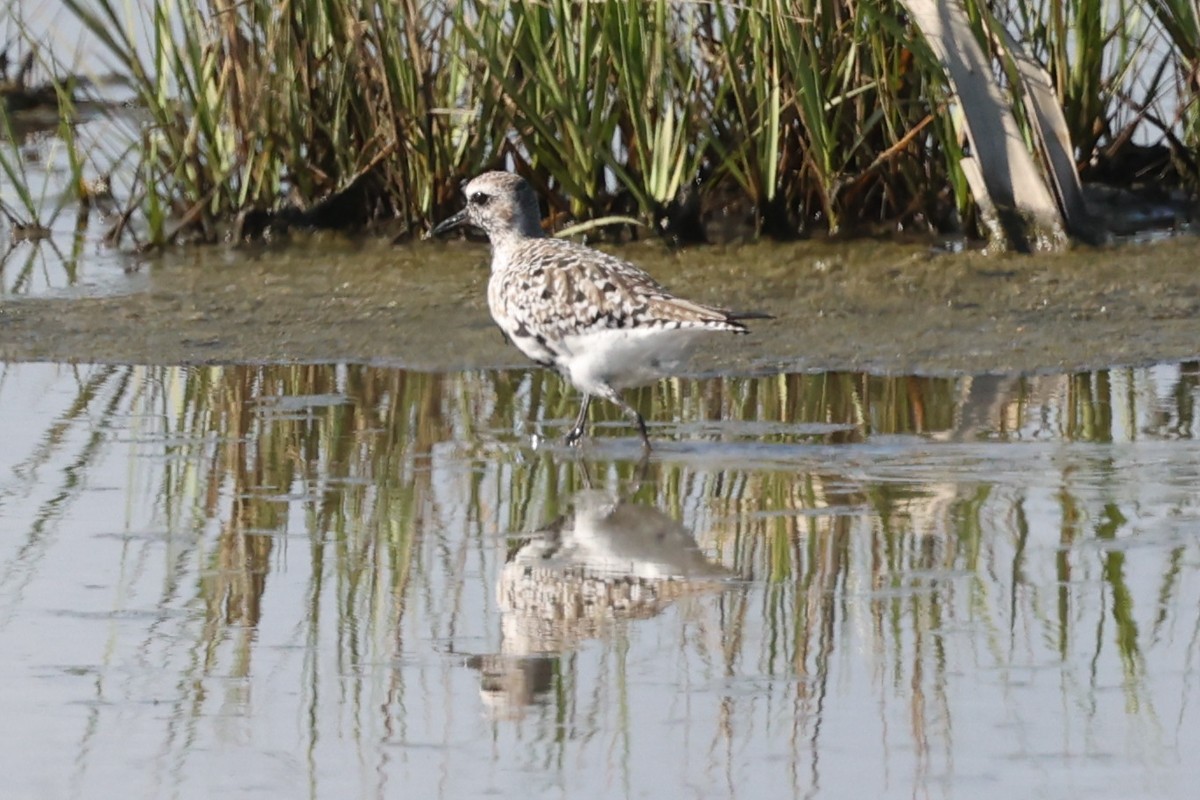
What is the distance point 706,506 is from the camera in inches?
207

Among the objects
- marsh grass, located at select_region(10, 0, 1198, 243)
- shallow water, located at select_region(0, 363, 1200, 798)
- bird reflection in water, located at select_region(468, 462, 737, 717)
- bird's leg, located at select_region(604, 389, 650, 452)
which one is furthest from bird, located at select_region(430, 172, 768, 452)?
marsh grass, located at select_region(10, 0, 1198, 243)

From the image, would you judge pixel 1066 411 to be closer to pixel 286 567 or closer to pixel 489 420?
pixel 489 420

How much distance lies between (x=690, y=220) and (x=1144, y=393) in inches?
92.5

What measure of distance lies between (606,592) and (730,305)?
3.30 meters

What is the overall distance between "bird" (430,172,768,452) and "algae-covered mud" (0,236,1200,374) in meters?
0.77

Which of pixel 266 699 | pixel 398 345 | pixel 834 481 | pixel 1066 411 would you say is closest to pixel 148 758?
pixel 266 699

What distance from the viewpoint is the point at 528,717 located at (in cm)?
362

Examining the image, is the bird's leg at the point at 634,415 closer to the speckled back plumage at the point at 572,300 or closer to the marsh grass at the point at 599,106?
the speckled back plumage at the point at 572,300

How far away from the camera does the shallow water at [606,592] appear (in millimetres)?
3445

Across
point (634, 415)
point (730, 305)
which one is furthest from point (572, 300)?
point (730, 305)

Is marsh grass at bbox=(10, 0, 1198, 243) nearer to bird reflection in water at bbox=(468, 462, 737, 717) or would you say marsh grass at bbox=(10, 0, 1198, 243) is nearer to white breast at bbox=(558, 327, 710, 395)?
white breast at bbox=(558, 327, 710, 395)

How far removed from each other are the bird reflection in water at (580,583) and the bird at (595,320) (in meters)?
0.63

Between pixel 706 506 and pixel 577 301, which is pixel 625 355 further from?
pixel 706 506

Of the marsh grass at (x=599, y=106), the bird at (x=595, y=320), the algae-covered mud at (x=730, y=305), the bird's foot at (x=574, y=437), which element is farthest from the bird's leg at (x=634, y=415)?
the marsh grass at (x=599, y=106)
